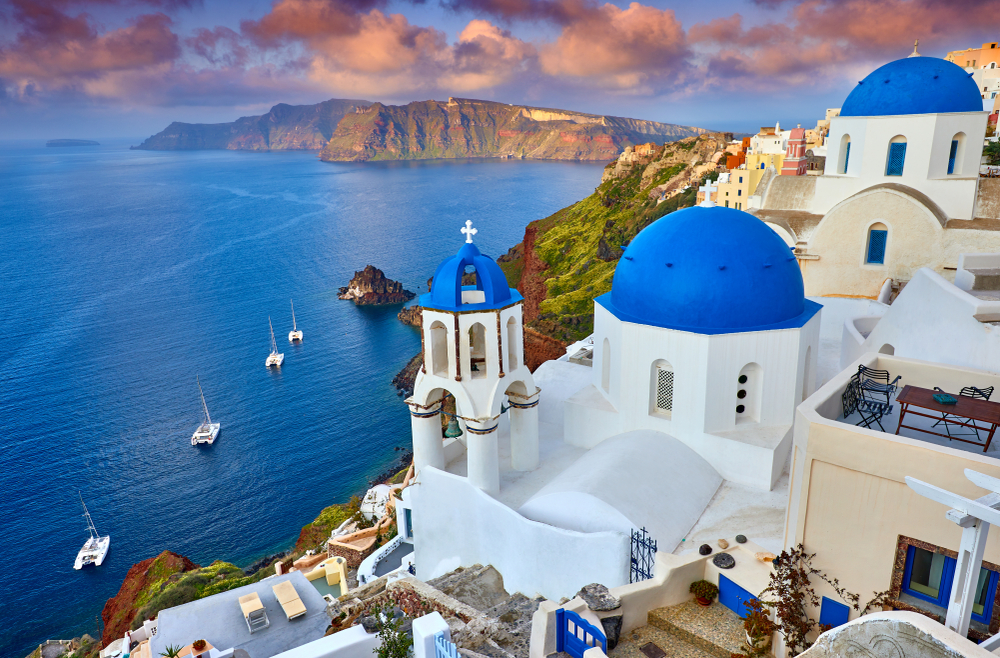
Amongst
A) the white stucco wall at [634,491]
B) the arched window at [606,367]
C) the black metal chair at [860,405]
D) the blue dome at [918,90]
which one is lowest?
the white stucco wall at [634,491]

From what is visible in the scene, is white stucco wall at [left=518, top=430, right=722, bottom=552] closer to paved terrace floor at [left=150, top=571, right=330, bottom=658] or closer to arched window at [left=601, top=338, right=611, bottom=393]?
arched window at [left=601, top=338, right=611, bottom=393]

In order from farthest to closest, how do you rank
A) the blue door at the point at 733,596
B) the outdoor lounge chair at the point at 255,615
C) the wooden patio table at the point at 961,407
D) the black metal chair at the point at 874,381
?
1. the outdoor lounge chair at the point at 255,615
2. the black metal chair at the point at 874,381
3. the blue door at the point at 733,596
4. the wooden patio table at the point at 961,407

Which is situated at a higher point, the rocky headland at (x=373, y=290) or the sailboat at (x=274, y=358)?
the rocky headland at (x=373, y=290)

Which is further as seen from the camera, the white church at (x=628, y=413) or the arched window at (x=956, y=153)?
the arched window at (x=956, y=153)

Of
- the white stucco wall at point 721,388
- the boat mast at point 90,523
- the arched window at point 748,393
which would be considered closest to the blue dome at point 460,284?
the white stucco wall at point 721,388

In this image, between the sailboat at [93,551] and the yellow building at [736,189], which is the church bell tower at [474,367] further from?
the yellow building at [736,189]

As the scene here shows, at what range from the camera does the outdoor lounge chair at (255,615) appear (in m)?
15.9

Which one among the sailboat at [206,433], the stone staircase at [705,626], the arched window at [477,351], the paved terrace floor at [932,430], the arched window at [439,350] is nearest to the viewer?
the paved terrace floor at [932,430]

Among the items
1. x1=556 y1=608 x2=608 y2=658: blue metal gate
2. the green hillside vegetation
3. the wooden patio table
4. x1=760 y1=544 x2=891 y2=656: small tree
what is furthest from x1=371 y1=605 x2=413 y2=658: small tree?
the green hillside vegetation

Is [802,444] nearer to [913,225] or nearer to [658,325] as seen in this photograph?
[658,325]

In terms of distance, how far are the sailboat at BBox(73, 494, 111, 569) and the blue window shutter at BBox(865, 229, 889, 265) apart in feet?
131

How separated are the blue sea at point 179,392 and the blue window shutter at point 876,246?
104 feet

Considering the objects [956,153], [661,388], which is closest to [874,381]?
[661,388]

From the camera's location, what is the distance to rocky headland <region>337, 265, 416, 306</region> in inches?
2943
